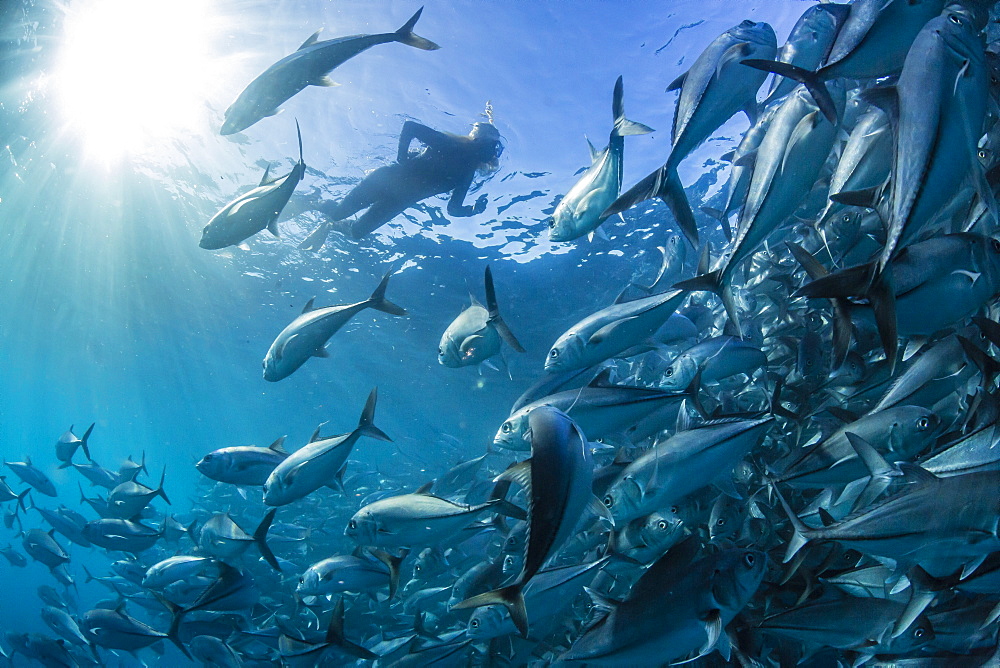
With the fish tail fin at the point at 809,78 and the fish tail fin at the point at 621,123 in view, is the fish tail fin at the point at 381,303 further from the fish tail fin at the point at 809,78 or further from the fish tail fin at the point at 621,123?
the fish tail fin at the point at 809,78

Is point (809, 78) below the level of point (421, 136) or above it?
below

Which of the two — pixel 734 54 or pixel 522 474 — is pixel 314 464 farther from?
pixel 734 54

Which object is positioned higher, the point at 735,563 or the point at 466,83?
the point at 466,83

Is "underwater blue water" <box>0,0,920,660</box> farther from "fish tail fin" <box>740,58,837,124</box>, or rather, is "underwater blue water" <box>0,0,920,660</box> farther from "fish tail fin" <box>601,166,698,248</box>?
"fish tail fin" <box>740,58,837,124</box>

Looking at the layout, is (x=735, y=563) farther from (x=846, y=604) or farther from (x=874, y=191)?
(x=874, y=191)

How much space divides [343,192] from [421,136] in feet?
17.2

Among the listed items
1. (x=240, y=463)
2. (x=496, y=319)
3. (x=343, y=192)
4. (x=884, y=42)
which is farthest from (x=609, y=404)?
(x=343, y=192)

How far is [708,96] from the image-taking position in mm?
1842

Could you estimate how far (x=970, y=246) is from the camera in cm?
197

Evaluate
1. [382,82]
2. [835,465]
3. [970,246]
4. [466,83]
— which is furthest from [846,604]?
[382,82]

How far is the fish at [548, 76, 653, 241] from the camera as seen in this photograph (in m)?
2.74

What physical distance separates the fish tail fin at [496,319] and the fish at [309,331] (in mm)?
709

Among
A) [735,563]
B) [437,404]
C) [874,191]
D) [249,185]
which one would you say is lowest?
[735,563]

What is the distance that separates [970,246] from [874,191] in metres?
0.61
